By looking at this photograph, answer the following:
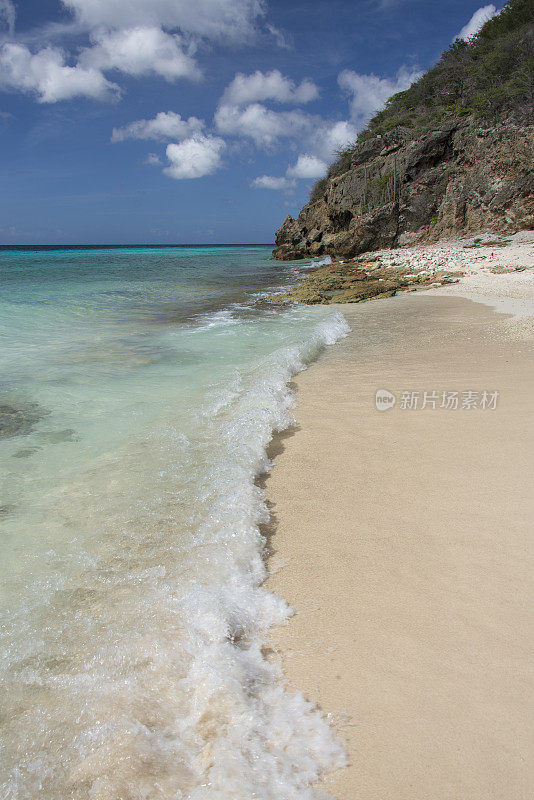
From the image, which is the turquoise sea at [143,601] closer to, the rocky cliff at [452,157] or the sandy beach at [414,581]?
the sandy beach at [414,581]

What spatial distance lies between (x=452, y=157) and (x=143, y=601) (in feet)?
90.4

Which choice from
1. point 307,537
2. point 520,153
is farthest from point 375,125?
point 307,537

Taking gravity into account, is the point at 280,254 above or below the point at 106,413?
above

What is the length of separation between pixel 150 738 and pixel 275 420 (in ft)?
9.80

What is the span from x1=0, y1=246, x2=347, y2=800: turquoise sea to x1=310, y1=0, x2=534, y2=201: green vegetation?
77.2ft

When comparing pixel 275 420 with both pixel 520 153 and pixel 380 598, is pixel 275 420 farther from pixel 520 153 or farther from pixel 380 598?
pixel 520 153

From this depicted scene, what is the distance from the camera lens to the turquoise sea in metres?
1.46

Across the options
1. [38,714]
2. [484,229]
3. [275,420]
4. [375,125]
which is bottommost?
[38,714]

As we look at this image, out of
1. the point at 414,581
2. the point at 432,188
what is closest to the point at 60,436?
the point at 414,581

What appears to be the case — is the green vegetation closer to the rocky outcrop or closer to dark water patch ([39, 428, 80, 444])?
the rocky outcrop

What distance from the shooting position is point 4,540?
2699 mm

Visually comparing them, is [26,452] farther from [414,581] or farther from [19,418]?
[414,581]

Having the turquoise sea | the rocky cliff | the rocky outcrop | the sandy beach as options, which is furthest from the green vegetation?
the turquoise sea

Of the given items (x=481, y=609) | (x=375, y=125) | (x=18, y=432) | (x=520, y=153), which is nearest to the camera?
(x=481, y=609)
